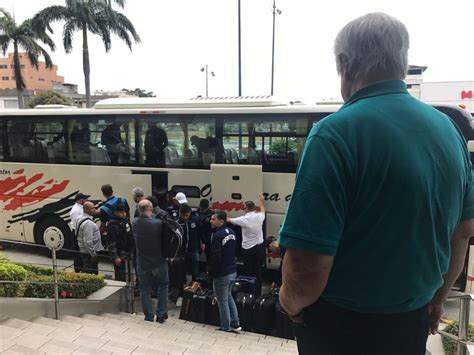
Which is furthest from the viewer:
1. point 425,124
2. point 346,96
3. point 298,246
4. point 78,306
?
point 78,306

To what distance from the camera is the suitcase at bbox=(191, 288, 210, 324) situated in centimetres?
631

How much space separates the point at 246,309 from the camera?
244 inches

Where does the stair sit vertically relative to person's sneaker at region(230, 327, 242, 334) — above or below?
above

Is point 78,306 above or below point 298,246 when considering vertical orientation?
below

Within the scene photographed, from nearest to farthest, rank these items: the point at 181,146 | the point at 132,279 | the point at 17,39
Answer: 1. the point at 132,279
2. the point at 181,146
3. the point at 17,39

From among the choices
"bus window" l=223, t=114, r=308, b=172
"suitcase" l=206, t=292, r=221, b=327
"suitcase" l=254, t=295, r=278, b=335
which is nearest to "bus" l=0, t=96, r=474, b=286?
"bus window" l=223, t=114, r=308, b=172

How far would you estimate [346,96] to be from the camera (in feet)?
5.12

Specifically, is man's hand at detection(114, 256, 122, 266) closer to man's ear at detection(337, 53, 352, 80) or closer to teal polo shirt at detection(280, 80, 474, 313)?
teal polo shirt at detection(280, 80, 474, 313)

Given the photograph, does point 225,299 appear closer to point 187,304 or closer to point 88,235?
point 187,304

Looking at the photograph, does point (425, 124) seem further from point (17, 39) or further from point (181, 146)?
point (17, 39)

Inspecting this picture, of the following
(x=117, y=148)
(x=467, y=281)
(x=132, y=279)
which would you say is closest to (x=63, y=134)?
(x=117, y=148)

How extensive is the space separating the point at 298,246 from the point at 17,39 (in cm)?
3348

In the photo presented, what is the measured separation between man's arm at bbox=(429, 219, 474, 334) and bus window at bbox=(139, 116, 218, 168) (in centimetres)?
629

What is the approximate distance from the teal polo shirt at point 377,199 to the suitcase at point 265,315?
4.77 metres
